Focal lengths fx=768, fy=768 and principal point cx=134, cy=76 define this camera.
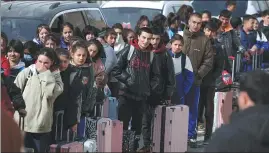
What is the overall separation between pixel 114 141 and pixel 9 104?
1.63 meters

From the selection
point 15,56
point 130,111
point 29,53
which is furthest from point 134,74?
point 15,56

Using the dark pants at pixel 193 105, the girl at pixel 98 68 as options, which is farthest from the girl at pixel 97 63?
the dark pants at pixel 193 105

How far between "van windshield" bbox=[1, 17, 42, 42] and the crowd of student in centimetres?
83

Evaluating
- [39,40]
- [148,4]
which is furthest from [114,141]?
[148,4]

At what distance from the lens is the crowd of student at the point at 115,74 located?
721cm

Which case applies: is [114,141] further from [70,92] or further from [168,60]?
[168,60]

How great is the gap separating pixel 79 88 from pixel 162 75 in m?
1.67

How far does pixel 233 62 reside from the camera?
12266 millimetres

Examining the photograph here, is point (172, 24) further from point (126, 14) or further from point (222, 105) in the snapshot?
point (222, 105)

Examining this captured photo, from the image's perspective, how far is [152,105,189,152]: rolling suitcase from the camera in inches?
352

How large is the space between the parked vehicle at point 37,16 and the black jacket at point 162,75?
2.70 m

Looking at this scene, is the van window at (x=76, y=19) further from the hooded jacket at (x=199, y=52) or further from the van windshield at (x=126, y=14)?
the van windshield at (x=126, y=14)

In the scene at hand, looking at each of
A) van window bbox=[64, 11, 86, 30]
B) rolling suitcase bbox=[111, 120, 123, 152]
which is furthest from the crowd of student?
van window bbox=[64, 11, 86, 30]

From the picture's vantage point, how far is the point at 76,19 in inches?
492
